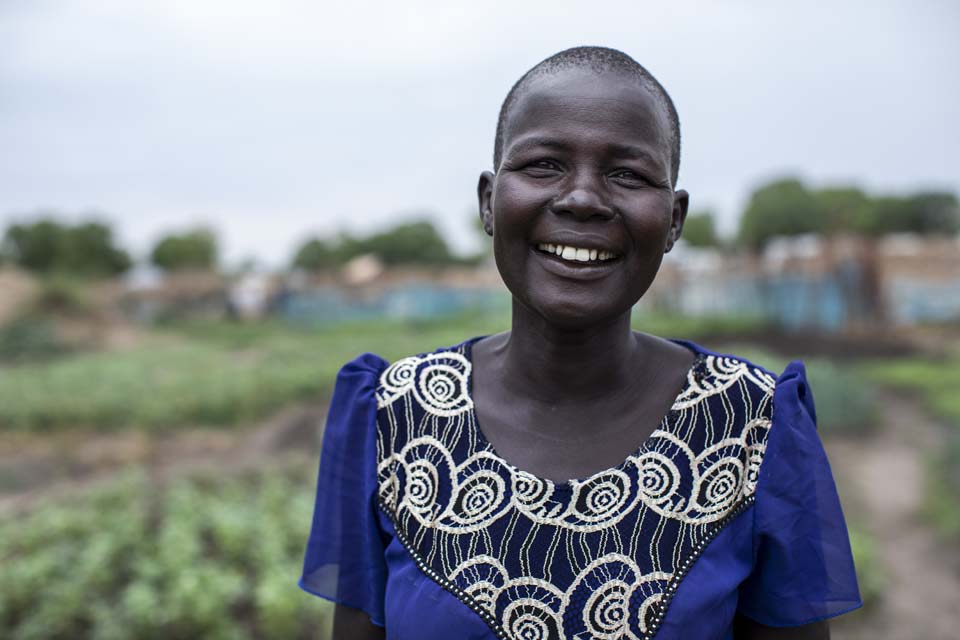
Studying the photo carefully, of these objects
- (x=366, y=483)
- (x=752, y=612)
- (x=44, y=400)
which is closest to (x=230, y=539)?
(x=366, y=483)

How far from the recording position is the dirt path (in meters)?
4.52

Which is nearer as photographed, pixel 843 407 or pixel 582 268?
pixel 582 268

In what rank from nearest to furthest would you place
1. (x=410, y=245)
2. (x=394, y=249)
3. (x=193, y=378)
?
(x=193, y=378) < (x=410, y=245) < (x=394, y=249)

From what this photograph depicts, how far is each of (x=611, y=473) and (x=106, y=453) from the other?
8.35 m

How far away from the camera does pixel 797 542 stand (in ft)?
3.88

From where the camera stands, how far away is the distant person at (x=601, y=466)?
1.17 m

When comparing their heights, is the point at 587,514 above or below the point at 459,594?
above

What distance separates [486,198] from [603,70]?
30 cm

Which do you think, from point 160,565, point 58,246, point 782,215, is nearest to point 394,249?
point 58,246

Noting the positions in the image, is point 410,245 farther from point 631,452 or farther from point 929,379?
point 631,452

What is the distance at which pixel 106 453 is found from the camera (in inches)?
325

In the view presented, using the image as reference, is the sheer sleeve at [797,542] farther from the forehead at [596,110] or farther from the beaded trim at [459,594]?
the forehead at [596,110]

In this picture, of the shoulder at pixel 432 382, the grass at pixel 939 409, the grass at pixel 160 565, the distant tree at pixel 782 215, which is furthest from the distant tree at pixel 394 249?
the shoulder at pixel 432 382

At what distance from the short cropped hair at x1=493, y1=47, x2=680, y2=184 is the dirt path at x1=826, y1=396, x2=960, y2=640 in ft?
13.2
